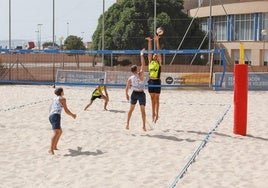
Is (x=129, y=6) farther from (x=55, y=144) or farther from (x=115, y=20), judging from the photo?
(x=55, y=144)

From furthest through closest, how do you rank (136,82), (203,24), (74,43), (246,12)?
(74,43) < (203,24) < (246,12) < (136,82)

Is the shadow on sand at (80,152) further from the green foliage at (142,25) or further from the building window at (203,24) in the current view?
the building window at (203,24)

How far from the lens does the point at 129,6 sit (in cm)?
3672

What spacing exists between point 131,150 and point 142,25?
27683 millimetres

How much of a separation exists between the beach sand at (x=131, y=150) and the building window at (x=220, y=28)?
29.6 m

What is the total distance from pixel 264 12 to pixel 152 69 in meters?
31.5

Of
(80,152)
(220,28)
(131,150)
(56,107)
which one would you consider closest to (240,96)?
(131,150)

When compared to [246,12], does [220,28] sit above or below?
below

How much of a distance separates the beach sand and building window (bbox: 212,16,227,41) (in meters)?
29.6

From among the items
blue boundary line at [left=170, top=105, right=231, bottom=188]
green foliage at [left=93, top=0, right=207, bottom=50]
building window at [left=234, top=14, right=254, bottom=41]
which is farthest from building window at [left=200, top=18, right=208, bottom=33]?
blue boundary line at [left=170, top=105, right=231, bottom=188]

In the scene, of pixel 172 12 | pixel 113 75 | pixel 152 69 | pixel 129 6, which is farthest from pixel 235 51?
pixel 152 69

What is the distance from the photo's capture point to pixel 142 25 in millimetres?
34531

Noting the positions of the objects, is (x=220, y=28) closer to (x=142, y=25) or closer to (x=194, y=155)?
(x=142, y=25)

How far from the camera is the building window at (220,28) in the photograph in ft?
137
